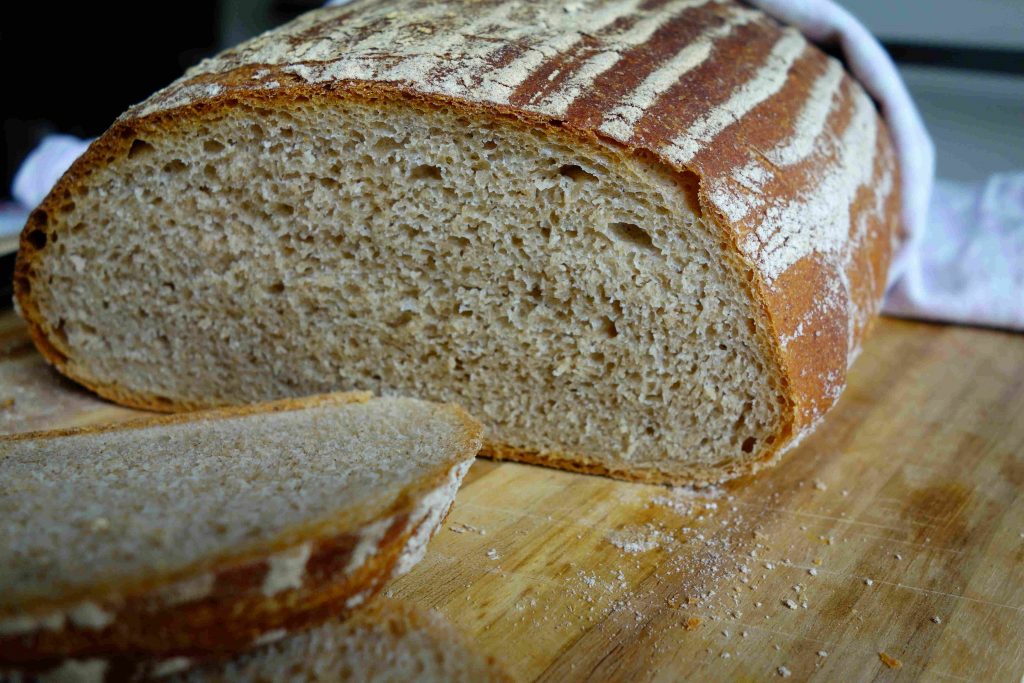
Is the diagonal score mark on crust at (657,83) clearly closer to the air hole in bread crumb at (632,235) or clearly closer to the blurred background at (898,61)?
the air hole in bread crumb at (632,235)

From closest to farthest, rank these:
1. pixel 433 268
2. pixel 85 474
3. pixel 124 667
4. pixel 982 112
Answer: pixel 124 667
pixel 85 474
pixel 433 268
pixel 982 112

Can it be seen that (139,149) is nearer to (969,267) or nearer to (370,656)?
(370,656)

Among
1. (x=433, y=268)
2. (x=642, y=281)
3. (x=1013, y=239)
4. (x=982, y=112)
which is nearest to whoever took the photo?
(x=642, y=281)

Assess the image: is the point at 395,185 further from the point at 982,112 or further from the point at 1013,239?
the point at 982,112

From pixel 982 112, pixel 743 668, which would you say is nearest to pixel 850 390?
pixel 743 668

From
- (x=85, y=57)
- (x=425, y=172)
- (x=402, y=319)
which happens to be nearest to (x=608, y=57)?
(x=425, y=172)

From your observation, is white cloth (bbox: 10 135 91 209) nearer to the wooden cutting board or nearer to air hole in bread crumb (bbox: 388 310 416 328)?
the wooden cutting board
